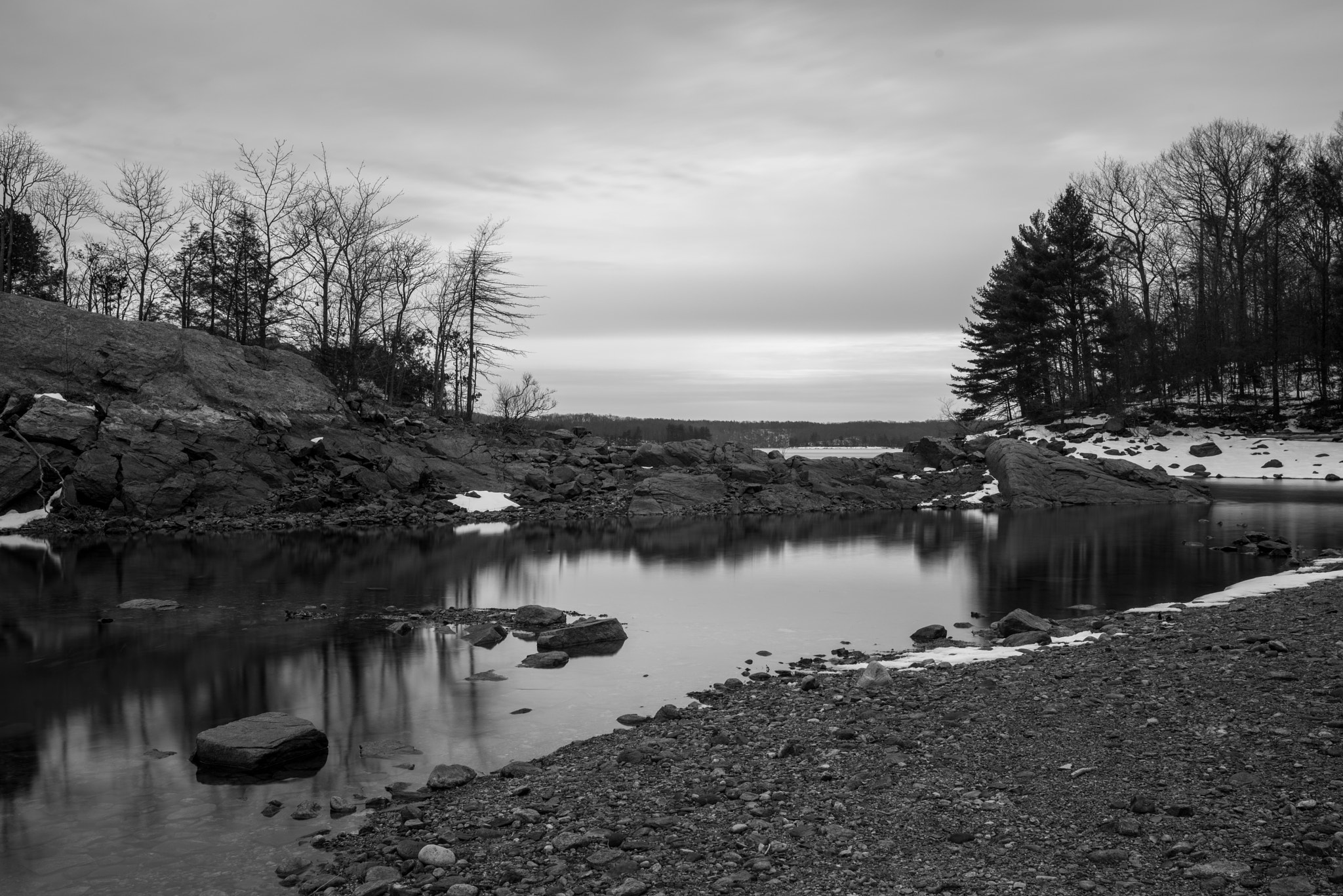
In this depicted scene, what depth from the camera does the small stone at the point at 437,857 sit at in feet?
16.4

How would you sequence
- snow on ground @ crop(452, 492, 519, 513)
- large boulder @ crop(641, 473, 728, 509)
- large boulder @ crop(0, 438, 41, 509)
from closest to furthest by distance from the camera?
large boulder @ crop(0, 438, 41, 509) → snow on ground @ crop(452, 492, 519, 513) → large boulder @ crop(641, 473, 728, 509)

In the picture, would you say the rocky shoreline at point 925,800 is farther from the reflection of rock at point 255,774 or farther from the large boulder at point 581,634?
the large boulder at point 581,634

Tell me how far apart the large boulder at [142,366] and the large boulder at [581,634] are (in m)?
20.6

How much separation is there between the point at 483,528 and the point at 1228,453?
132 feet

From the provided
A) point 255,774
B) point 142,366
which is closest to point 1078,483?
point 142,366

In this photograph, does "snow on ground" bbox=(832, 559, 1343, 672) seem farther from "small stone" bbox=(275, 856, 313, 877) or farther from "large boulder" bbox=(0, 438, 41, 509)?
"large boulder" bbox=(0, 438, 41, 509)

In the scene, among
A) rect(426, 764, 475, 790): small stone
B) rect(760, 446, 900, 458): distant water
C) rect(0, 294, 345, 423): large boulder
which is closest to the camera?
rect(426, 764, 475, 790): small stone

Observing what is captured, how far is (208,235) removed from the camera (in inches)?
1497

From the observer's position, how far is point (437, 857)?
198 inches

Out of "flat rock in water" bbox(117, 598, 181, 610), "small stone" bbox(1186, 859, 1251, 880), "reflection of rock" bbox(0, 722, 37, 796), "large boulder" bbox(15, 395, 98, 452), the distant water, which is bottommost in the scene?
"reflection of rock" bbox(0, 722, 37, 796)

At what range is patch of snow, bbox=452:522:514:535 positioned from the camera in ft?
82.9

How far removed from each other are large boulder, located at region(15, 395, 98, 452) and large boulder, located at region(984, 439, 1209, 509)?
31.9 metres

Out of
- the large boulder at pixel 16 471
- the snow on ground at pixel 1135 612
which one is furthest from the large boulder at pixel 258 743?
the large boulder at pixel 16 471

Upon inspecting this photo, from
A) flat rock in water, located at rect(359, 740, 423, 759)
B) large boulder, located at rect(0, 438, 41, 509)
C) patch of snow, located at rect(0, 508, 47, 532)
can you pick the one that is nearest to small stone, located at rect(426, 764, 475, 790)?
flat rock in water, located at rect(359, 740, 423, 759)
